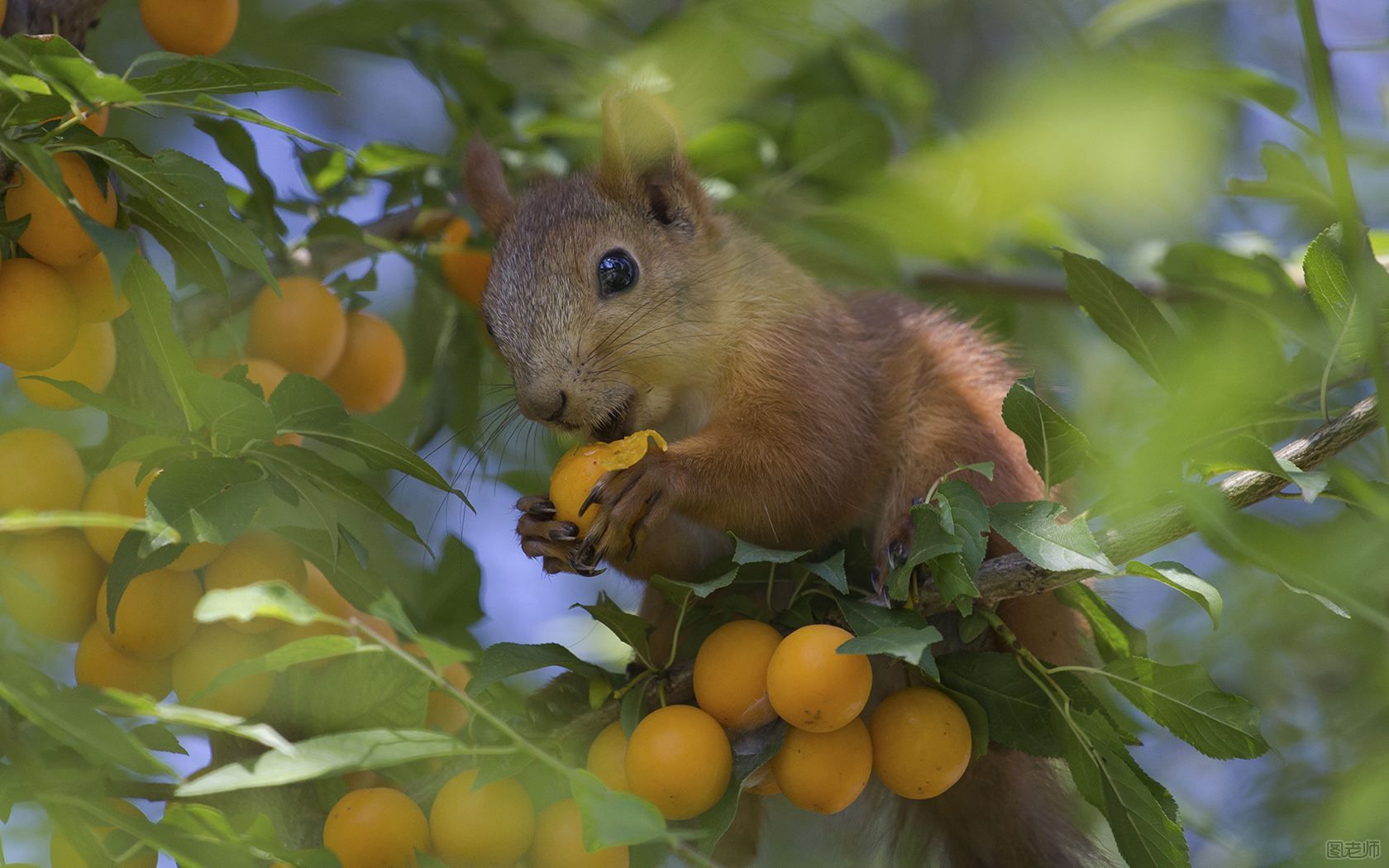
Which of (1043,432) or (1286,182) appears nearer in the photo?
(1043,432)

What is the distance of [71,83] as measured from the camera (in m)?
1.42

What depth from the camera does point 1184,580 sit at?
1.60m

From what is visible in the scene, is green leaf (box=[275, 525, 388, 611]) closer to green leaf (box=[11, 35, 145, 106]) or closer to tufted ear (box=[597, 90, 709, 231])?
green leaf (box=[11, 35, 145, 106])

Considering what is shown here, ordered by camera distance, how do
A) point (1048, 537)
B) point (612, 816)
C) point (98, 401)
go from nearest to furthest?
point (612, 816), point (98, 401), point (1048, 537)

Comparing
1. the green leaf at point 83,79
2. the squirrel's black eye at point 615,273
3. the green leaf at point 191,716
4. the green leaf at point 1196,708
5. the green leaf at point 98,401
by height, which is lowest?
the green leaf at point 1196,708

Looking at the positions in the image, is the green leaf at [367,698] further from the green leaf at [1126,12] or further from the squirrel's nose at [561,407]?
the green leaf at [1126,12]

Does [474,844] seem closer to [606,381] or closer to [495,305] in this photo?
[606,381]

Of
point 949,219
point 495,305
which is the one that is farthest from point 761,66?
point 495,305

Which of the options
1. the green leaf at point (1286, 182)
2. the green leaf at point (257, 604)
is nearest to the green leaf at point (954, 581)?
the green leaf at point (257, 604)

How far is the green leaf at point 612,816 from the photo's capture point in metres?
1.23

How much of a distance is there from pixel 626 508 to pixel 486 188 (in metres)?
0.99

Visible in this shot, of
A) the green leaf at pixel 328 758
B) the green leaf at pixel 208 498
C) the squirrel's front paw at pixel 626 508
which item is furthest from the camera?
the squirrel's front paw at pixel 626 508

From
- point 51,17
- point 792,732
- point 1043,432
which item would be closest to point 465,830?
point 792,732

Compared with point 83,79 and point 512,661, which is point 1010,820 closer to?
point 512,661
